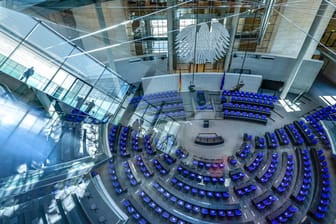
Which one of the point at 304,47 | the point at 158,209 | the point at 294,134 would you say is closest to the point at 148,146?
the point at 158,209

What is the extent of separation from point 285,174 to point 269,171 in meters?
0.90

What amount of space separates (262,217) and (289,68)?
11.6 metres

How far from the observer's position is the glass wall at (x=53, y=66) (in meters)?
8.31

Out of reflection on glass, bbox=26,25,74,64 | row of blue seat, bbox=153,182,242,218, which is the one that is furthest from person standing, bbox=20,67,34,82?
row of blue seat, bbox=153,182,242,218

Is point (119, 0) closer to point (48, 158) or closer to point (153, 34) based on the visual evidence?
point (153, 34)

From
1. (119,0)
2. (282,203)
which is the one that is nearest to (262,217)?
(282,203)

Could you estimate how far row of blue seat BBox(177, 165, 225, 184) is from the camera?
36.1 ft

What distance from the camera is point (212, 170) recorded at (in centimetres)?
1169

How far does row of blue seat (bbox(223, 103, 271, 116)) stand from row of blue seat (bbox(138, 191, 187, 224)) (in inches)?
359

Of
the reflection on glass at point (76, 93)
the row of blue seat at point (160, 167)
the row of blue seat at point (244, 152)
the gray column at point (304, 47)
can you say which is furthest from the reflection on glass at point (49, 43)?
the gray column at point (304, 47)

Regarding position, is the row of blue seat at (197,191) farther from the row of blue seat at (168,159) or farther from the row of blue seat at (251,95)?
the row of blue seat at (251,95)

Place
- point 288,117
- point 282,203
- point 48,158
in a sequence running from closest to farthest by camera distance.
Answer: point 48,158 < point 282,203 < point 288,117

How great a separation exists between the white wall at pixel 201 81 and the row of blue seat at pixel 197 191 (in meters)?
8.22

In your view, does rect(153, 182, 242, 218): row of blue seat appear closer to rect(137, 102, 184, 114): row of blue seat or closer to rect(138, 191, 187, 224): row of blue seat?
rect(138, 191, 187, 224): row of blue seat
